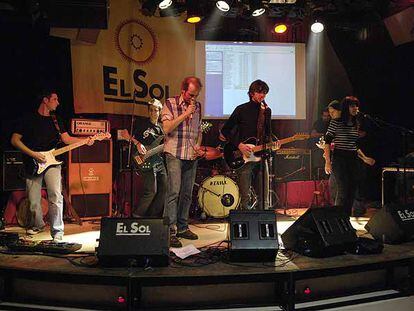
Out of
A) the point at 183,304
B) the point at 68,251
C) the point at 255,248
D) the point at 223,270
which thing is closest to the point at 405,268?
the point at 255,248

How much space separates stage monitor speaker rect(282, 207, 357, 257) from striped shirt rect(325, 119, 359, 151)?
5.23 ft

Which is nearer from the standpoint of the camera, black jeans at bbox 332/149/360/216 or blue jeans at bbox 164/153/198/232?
blue jeans at bbox 164/153/198/232

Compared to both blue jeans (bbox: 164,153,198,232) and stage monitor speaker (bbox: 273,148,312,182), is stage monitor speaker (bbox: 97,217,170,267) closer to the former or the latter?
blue jeans (bbox: 164,153,198,232)

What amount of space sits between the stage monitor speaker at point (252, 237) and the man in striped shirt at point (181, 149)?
98cm

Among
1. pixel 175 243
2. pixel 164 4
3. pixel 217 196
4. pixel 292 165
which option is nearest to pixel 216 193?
pixel 217 196

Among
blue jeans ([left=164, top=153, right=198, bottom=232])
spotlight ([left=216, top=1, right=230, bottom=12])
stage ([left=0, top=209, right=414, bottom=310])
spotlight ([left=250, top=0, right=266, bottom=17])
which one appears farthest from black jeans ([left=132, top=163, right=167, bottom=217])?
spotlight ([left=250, top=0, right=266, bottom=17])

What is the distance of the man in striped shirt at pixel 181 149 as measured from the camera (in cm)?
464

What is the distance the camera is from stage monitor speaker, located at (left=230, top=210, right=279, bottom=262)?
3686 mm

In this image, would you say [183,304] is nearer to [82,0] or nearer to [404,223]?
[404,223]

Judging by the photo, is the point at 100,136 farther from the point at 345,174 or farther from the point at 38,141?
the point at 345,174

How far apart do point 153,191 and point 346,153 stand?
8.69 feet

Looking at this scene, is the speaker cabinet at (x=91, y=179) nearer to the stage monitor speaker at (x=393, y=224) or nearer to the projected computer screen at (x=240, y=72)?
the projected computer screen at (x=240, y=72)

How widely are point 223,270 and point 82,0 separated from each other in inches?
167

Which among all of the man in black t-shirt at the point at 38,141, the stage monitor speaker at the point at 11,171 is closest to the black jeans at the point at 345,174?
the man in black t-shirt at the point at 38,141
